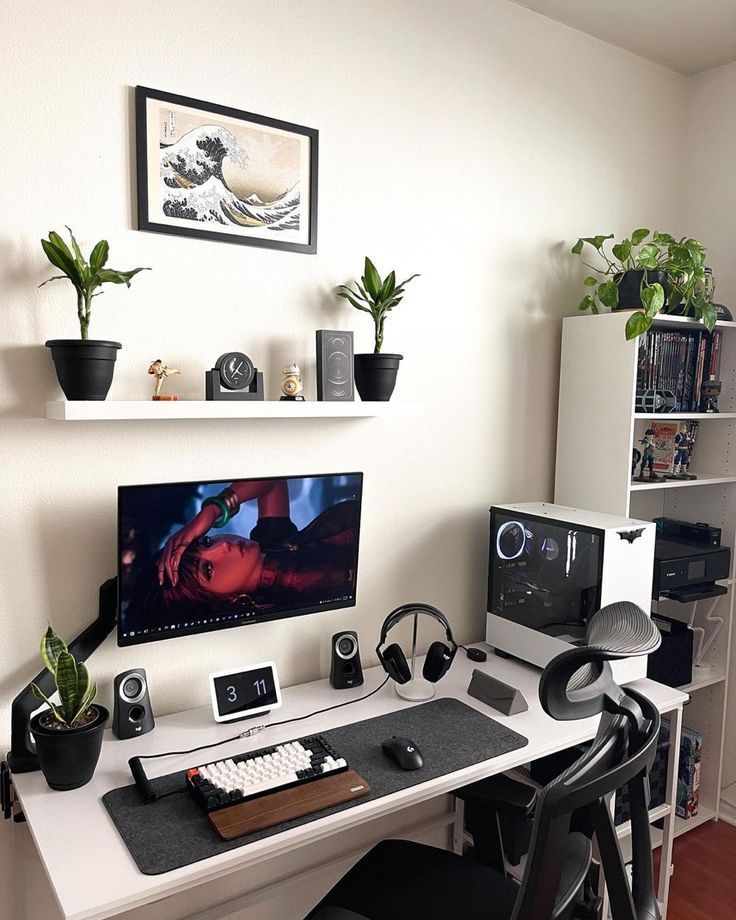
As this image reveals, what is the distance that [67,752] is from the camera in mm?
1475

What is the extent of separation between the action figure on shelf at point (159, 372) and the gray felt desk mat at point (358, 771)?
846mm

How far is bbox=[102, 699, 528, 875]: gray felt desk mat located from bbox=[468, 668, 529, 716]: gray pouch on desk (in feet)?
0.21

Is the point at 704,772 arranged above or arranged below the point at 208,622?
below

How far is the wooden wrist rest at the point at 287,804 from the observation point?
1.37m

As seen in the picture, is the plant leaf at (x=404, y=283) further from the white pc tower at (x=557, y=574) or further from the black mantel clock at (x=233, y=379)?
the white pc tower at (x=557, y=574)

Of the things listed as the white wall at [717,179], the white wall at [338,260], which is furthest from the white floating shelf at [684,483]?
the white wall at [717,179]

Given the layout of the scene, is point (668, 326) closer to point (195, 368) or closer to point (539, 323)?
point (539, 323)

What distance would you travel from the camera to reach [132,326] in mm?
1745

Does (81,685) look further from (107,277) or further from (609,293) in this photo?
(609,293)

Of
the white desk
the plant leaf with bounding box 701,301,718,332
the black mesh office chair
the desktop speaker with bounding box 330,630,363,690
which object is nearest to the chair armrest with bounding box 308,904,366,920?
the black mesh office chair

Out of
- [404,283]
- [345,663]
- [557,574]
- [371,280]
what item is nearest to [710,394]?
[557,574]

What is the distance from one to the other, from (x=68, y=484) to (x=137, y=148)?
2.68 ft

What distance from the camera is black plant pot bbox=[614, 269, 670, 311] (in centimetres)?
239

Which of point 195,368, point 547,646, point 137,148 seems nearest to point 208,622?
point 195,368
